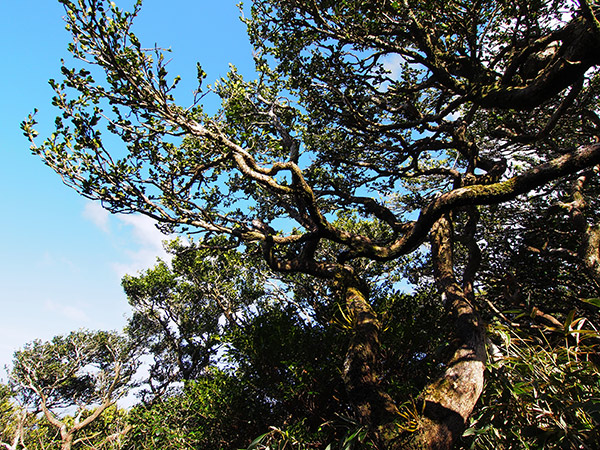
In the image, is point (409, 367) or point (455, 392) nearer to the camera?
point (455, 392)

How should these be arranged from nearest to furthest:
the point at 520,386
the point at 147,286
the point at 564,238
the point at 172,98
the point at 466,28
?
1. the point at 520,386
2. the point at 172,98
3. the point at 466,28
4. the point at 564,238
5. the point at 147,286

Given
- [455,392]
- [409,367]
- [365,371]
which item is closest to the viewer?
[455,392]

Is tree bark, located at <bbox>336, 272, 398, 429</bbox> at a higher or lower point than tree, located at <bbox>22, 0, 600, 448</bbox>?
lower

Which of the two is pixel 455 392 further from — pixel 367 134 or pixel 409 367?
pixel 367 134

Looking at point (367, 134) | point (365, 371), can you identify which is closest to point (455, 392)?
point (365, 371)

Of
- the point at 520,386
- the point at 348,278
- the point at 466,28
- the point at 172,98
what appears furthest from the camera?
the point at 348,278

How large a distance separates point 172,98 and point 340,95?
395 cm

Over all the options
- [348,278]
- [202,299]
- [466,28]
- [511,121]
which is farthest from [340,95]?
[202,299]

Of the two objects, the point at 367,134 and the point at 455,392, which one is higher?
the point at 367,134

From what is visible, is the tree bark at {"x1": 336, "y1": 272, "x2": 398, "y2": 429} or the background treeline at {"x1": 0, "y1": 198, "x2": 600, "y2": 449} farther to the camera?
the tree bark at {"x1": 336, "y1": 272, "x2": 398, "y2": 429}

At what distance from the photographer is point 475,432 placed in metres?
2.69

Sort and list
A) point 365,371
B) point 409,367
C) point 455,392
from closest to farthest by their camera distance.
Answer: point 455,392, point 365,371, point 409,367

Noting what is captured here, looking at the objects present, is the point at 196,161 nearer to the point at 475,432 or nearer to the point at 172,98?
the point at 172,98

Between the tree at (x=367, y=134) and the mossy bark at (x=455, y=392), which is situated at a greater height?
the tree at (x=367, y=134)
